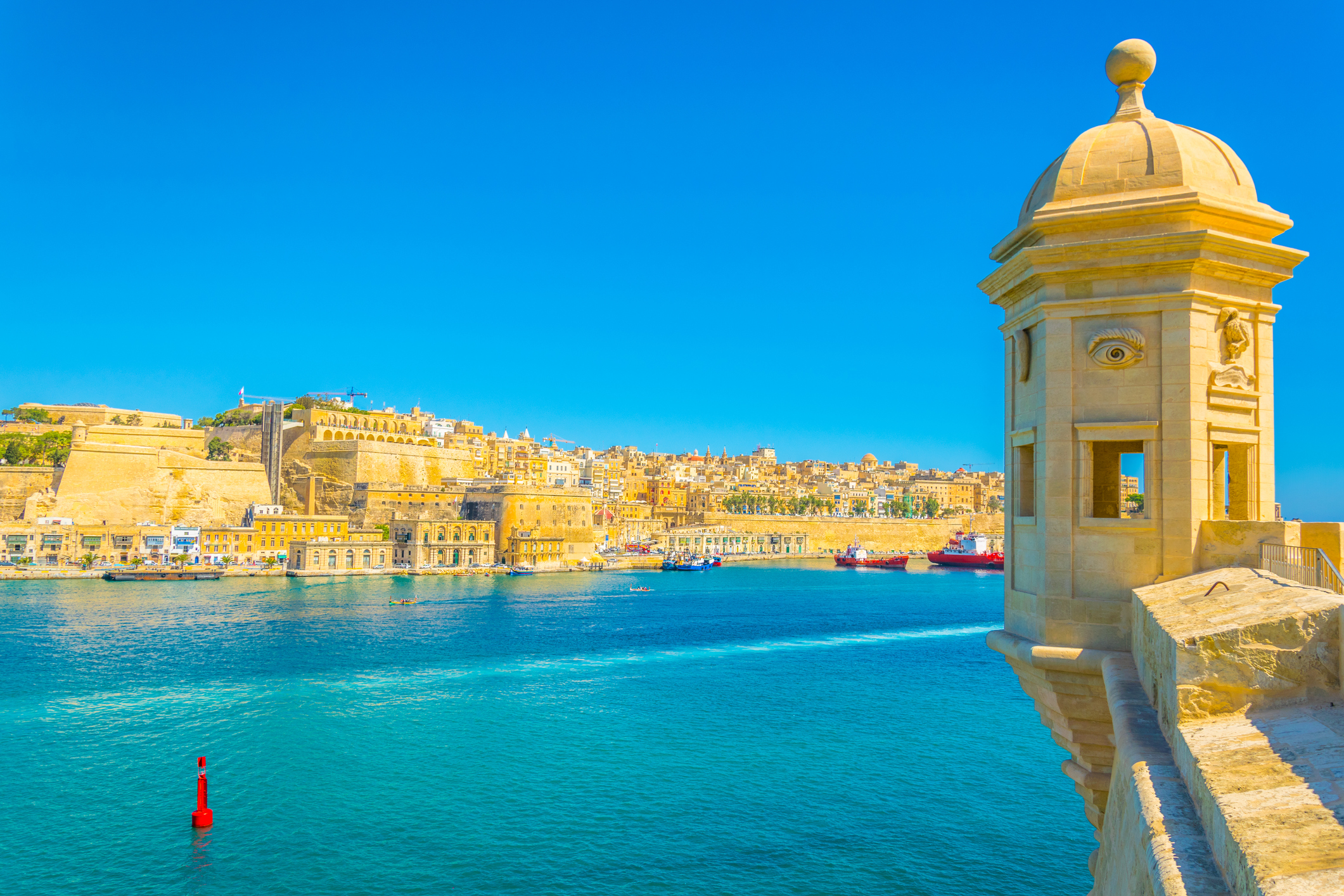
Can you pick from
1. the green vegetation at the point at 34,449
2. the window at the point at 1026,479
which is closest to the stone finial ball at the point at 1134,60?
the window at the point at 1026,479

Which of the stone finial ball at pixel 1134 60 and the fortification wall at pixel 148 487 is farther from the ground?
the stone finial ball at pixel 1134 60

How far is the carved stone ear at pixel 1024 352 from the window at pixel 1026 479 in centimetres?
40

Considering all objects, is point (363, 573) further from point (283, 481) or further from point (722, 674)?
point (722, 674)

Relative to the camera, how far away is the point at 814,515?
108 meters

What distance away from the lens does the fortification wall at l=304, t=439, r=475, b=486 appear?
71562 millimetres

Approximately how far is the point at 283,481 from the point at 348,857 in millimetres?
65532

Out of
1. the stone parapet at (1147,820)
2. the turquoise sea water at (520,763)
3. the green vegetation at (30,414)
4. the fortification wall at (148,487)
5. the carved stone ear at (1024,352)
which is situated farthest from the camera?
the green vegetation at (30,414)

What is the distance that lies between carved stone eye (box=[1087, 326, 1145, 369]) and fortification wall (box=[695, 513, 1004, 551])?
3595 inches

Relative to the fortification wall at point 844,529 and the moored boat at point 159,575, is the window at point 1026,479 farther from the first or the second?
the fortification wall at point 844,529

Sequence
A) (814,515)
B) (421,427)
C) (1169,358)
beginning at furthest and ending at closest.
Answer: (814,515) → (421,427) → (1169,358)

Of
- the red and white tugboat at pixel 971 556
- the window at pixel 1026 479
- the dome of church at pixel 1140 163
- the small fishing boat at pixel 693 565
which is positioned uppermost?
the dome of church at pixel 1140 163

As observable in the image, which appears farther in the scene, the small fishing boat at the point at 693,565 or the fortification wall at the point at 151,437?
the small fishing boat at the point at 693,565

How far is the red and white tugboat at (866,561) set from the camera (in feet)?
274

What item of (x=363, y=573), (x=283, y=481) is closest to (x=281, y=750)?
(x=363, y=573)
